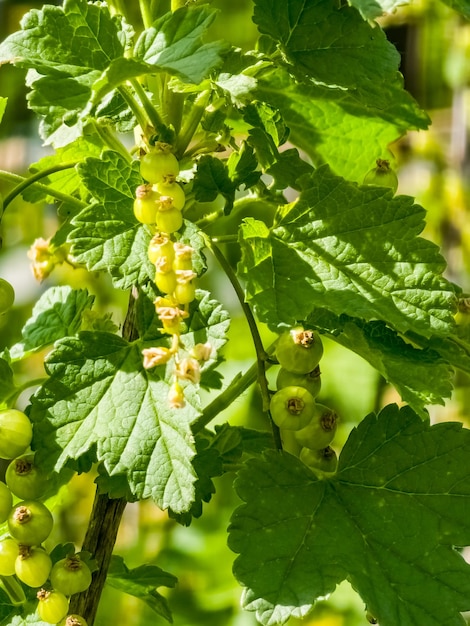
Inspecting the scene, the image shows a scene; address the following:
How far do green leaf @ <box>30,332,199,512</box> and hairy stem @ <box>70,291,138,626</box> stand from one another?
0.26ft

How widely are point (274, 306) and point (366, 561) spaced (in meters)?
0.26

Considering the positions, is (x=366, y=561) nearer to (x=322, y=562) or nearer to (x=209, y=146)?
(x=322, y=562)

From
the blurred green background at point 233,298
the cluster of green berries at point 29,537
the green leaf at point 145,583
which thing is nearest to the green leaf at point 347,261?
the cluster of green berries at point 29,537

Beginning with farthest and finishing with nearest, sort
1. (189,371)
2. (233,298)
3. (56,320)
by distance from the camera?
(233,298) → (56,320) → (189,371)

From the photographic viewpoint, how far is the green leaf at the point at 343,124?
3.50 feet

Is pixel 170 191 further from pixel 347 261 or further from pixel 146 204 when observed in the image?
pixel 347 261

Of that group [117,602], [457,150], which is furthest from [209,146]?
[457,150]

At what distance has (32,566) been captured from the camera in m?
0.87

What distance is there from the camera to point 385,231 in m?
0.89

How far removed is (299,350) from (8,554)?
33 centimetres

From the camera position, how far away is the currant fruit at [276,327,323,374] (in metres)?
0.89

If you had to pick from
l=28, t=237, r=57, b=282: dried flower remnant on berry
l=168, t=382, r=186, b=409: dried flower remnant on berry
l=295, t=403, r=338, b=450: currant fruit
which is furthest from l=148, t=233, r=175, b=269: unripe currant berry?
l=28, t=237, r=57, b=282: dried flower remnant on berry

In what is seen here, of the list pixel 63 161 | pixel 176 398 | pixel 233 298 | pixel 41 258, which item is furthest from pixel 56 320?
pixel 233 298

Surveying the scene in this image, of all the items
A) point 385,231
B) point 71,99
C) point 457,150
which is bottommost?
point 385,231
